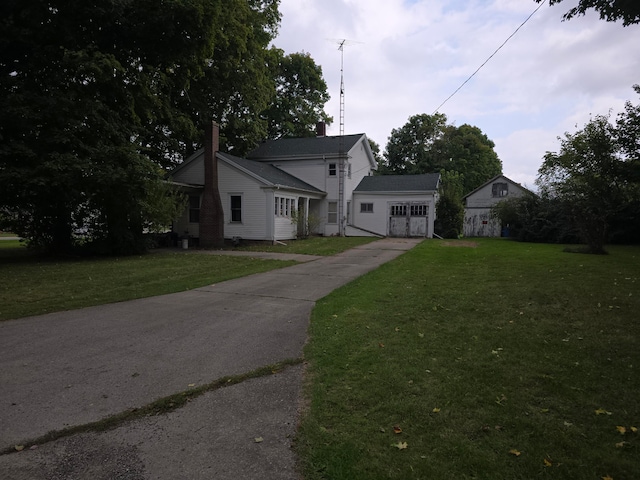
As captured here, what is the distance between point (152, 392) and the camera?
405 centimetres

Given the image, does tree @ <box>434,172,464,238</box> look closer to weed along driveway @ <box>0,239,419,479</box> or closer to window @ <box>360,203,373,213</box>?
window @ <box>360,203,373,213</box>

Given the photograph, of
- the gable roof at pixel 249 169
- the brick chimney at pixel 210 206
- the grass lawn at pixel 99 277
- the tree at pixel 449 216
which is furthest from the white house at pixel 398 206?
the grass lawn at pixel 99 277

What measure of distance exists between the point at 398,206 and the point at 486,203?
1094 cm

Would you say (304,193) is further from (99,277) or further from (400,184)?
(99,277)

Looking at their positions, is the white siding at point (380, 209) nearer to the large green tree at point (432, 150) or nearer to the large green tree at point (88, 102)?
the large green tree at point (88, 102)

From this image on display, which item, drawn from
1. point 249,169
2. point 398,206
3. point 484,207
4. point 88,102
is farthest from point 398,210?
point 88,102

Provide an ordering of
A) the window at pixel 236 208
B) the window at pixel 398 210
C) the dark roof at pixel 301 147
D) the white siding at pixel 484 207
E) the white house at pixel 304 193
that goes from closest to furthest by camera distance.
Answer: the white house at pixel 304 193, the window at pixel 236 208, the dark roof at pixel 301 147, the window at pixel 398 210, the white siding at pixel 484 207

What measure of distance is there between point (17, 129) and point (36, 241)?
5.36 m

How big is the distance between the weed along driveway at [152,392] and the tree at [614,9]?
629 centimetres

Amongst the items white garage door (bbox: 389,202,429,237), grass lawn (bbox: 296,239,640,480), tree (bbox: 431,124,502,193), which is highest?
tree (bbox: 431,124,502,193)

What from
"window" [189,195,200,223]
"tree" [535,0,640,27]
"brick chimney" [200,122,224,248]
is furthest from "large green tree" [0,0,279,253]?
"tree" [535,0,640,27]

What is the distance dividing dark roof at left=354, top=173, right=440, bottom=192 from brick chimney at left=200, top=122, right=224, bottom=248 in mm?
11478

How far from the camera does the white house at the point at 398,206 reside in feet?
91.3

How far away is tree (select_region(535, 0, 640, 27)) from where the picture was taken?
552cm
